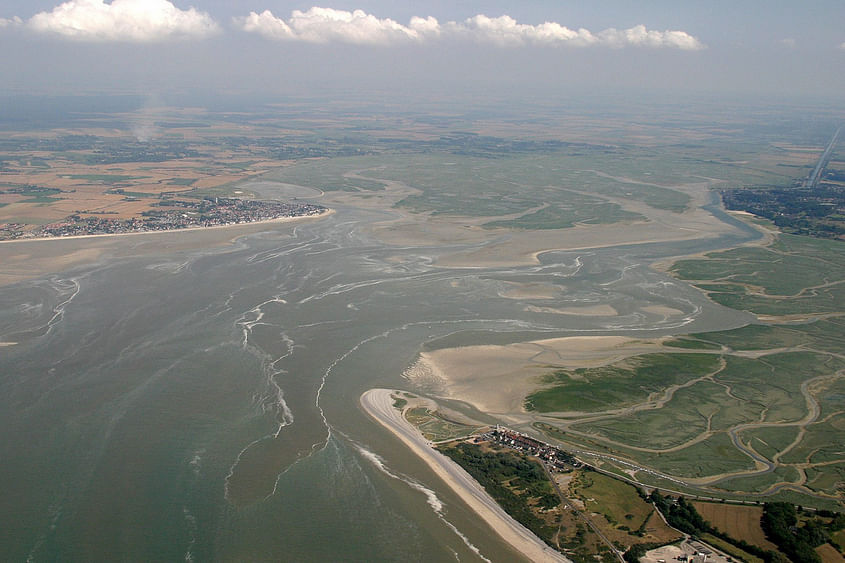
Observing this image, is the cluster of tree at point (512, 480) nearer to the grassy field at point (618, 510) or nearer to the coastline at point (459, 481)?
the coastline at point (459, 481)

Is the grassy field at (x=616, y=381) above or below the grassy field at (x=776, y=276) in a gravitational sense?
below

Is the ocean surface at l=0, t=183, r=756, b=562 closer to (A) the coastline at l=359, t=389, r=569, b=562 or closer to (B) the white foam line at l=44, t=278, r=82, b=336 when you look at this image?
(B) the white foam line at l=44, t=278, r=82, b=336

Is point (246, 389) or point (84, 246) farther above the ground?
point (246, 389)

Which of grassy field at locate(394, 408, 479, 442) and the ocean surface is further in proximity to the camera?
grassy field at locate(394, 408, 479, 442)

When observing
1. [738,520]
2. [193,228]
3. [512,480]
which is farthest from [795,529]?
[193,228]

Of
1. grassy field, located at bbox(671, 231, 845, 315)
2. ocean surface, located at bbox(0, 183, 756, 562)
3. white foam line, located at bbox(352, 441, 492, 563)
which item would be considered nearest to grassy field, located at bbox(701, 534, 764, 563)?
ocean surface, located at bbox(0, 183, 756, 562)

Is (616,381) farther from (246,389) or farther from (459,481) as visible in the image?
(246,389)

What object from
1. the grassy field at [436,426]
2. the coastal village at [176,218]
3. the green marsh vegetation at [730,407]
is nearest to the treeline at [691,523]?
the green marsh vegetation at [730,407]
